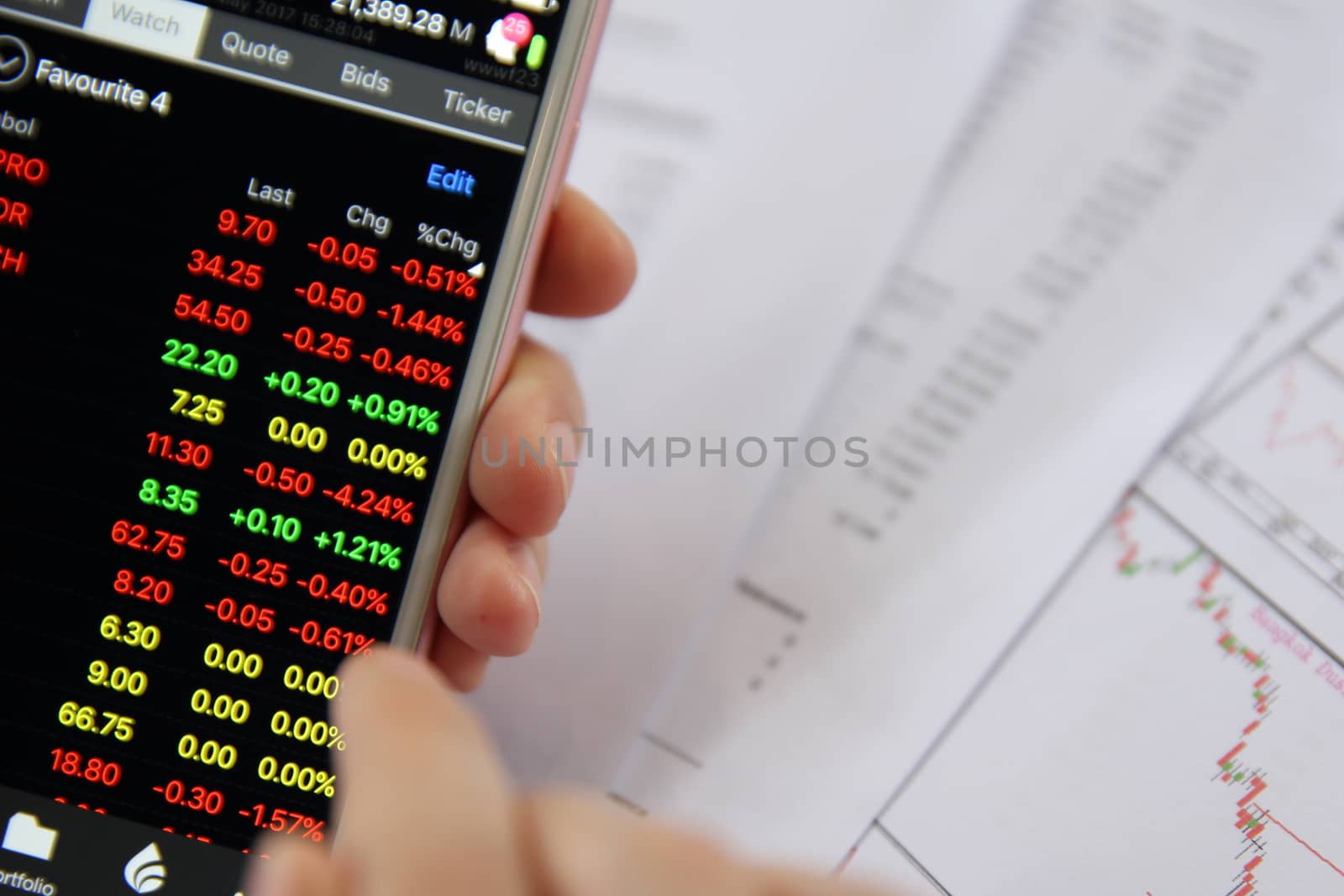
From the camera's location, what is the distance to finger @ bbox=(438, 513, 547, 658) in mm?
354

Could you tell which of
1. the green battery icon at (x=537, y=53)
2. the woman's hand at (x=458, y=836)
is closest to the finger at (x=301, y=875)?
the woman's hand at (x=458, y=836)

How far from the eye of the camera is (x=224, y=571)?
357 mm

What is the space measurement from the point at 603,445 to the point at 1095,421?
210 mm

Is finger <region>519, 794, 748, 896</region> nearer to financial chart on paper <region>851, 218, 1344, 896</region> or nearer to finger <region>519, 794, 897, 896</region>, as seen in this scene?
finger <region>519, 794, 897, 896</region>

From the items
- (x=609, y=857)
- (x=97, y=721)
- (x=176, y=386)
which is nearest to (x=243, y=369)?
(x=176, y=386)

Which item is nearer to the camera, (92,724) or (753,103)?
(92,724)

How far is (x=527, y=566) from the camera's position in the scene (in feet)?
1.22

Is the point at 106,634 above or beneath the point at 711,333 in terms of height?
beneath

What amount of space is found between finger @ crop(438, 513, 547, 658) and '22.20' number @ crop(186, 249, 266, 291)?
112 millimetres

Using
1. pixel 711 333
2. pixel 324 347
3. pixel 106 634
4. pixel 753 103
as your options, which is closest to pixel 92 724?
pixel 106 634

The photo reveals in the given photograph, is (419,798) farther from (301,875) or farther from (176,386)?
(176,386)

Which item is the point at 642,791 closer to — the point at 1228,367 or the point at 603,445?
the point at 603,445

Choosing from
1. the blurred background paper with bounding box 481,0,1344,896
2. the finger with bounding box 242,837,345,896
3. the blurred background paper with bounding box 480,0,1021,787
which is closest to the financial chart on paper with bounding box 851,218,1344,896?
the blurred background paper with bounding box 481,0,1344,896

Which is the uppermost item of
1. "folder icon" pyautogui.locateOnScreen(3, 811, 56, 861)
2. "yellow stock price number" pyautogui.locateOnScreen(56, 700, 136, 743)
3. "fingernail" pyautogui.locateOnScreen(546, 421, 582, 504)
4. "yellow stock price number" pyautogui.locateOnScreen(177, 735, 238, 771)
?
"fingernail" pyautogui.locateOnScreen(546, 421, 582, 504)
